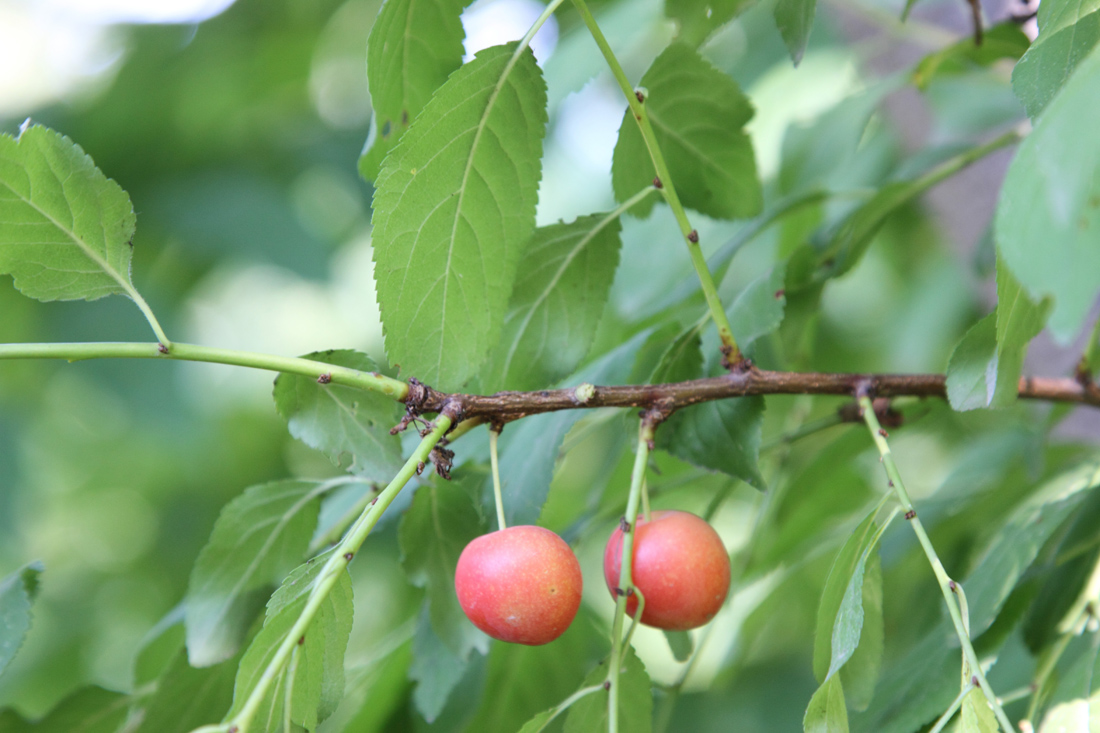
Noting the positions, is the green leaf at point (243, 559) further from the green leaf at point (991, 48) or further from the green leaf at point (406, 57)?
the green leaf at point (991, 48)

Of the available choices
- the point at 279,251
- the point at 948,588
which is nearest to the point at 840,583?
the point at 948,588

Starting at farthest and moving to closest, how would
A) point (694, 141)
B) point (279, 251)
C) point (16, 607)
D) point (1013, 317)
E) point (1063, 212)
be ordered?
point (279, 251) → point (694, 141) → point (16, 607) → point (1013, 317) → point (1063, 212)

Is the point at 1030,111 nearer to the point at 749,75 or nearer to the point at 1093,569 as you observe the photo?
the point at 1093,569

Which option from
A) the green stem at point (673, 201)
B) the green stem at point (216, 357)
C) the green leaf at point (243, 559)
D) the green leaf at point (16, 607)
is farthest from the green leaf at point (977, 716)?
the green leaf at point (16, 607)

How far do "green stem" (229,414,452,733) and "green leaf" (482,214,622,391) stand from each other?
21 centimetres

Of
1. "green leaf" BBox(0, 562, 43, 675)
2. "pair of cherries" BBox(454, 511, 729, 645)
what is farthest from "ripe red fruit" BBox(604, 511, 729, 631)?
"green leaf" BBox(0, 562, 43, 675)

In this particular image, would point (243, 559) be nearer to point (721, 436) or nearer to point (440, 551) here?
point (440, 551)

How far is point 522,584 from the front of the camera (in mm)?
561

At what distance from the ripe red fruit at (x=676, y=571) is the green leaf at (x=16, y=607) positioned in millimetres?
467

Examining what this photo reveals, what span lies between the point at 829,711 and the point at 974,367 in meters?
0.25

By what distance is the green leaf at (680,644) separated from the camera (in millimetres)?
724

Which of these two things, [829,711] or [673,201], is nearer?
[829,711]

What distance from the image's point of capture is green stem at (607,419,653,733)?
544 millimetres

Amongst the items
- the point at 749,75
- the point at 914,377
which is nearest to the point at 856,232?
the point at 914,377
